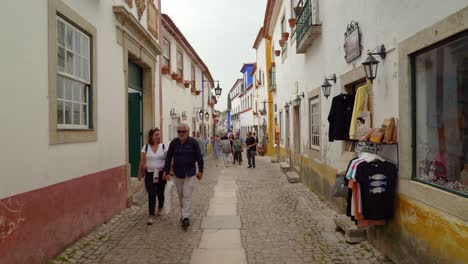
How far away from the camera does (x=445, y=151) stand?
3836 mm

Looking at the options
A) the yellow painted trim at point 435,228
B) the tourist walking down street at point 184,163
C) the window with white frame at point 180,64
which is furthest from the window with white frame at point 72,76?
the window with white frame at point 180,64

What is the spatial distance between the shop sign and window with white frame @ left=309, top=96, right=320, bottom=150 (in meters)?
2.82

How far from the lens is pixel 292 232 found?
6105 millimetres

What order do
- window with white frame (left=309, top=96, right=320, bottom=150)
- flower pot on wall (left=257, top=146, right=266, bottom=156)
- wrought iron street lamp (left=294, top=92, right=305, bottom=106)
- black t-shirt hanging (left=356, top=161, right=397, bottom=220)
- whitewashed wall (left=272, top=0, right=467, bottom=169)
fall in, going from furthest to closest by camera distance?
flower pot on wall (left=257, top=146, right=266, bottom=156), wrought iron street lamp (left=294, top=92, right=305, bottom=106), window with white frame (left=309, top=96, right=320, bottom=150), black t-shirt hanging (left=356, top=161, right=397, bottom=220), whitewashed wall (left=272, top=0, right=467, bottom=169)

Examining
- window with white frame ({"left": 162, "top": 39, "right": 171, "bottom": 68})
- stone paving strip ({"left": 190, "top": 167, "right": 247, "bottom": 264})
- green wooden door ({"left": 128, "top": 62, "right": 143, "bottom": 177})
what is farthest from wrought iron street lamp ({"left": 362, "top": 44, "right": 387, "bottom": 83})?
window with white frame ({"left": 162, "top": 39, "right": 171, "bottom": 68})

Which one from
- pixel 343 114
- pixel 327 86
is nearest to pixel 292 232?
pixel 343 114

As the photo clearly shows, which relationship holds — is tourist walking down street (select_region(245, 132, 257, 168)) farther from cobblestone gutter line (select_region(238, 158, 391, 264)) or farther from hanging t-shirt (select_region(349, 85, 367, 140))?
hanging t-shirt (select_region(349, 85, 367, 140))

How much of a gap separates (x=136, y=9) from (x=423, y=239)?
7.40m

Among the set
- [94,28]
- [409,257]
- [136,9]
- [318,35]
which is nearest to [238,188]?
[318,35]

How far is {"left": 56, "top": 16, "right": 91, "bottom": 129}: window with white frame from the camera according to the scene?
5.21m

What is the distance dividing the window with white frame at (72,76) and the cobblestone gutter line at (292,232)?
2.90 m

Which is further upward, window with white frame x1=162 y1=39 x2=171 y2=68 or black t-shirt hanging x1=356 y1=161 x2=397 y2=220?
window with white frame x1=162 y1=39 x2=171 y2=68

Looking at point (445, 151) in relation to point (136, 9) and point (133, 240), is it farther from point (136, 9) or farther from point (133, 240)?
point (136, 9)

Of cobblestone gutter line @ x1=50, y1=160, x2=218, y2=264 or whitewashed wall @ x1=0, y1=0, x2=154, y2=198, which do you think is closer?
whitewashed wall @ x1=0, y1=0, x2=154, y2=198
